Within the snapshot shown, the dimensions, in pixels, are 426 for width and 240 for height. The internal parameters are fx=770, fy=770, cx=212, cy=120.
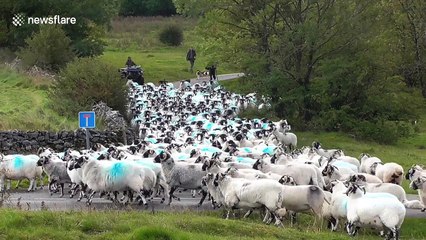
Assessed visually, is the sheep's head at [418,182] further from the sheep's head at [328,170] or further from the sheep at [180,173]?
the sheep at [180,173]

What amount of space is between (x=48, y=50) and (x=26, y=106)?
42.6ft

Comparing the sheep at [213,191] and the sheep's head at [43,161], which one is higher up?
the sheep's head at [43,161]

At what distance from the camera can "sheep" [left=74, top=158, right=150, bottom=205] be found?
66.9 feet

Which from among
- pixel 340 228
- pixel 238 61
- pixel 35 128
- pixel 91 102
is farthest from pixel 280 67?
pixel 340 228

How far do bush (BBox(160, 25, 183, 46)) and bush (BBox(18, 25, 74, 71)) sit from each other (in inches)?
1803

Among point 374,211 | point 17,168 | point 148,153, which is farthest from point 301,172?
point 17,168

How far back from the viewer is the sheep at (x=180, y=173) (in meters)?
22.3

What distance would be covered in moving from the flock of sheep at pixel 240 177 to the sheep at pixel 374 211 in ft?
0.07

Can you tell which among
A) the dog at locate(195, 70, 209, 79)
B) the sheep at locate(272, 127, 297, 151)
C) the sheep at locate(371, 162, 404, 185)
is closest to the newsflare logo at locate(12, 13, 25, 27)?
the dog at locate(195, 70, 209, 79)

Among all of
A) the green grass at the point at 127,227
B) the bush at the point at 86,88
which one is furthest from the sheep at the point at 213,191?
the bush at the point at 86,88

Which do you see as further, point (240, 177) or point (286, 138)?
point (286, 138)

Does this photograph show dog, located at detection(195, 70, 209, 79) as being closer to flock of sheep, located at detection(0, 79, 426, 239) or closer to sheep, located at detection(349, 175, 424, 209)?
flock of sheep, located at detection(0, 79, 426, 239)

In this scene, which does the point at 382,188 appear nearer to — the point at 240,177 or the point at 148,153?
the point at 240,177

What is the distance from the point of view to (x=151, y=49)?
3654 inches
